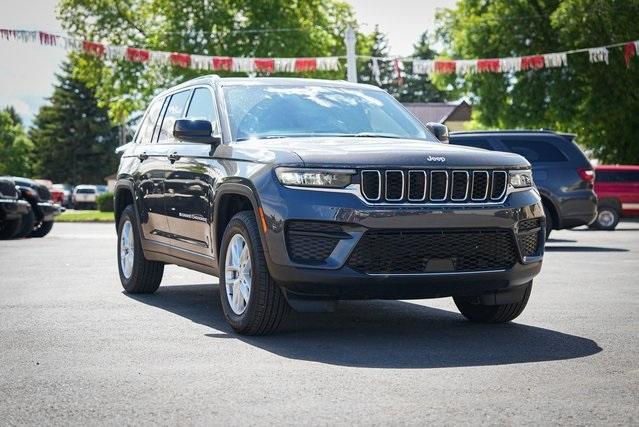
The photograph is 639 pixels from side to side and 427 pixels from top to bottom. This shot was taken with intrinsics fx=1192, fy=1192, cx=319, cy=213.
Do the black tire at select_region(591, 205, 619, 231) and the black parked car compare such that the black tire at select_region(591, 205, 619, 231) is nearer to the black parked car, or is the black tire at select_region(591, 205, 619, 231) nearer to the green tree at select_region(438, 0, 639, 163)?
the black parked car

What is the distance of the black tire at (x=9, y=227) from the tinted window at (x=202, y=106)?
14.1m

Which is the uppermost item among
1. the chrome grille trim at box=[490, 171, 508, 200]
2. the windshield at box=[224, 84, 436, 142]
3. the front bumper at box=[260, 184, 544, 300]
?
the windshield at box=[224, 84, 436, 142]

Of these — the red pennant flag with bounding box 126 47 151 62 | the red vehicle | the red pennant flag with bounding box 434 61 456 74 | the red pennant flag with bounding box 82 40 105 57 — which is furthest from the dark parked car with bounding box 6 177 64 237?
the red pennant flag with bounding box 434 61 456 74

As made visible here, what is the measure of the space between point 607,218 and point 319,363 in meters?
23.2

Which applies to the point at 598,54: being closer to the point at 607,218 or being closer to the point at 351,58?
the point at 351,58

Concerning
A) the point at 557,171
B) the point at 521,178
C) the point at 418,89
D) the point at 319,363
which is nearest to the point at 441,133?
the point at 521,178

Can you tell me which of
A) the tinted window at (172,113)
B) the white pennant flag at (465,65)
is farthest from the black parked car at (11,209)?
the white pennant flag at (465,65)

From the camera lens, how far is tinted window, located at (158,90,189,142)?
34.0 feet

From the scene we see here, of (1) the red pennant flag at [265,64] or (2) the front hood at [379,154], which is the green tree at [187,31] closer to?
(1) the red pennant flag at [265,64]

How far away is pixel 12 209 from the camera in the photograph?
2253 centimetres

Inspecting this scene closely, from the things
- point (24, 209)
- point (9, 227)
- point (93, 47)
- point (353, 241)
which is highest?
point (93, 47)

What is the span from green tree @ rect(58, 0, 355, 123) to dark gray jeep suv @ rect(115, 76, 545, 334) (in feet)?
147

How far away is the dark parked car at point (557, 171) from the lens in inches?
758

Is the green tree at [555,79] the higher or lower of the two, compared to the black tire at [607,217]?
higher
